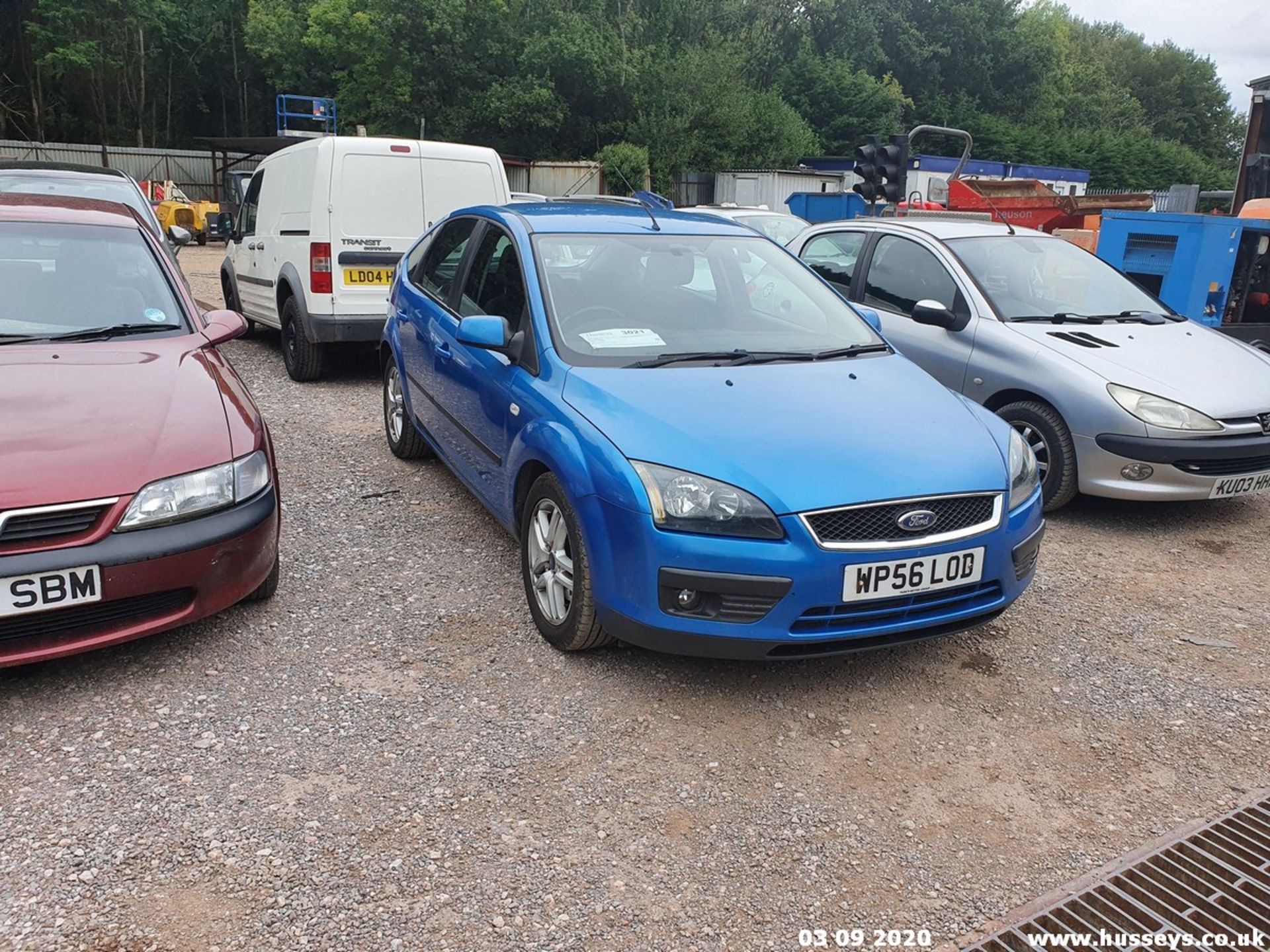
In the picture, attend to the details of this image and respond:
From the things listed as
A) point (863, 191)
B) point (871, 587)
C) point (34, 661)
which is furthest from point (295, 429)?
point (863, 191)

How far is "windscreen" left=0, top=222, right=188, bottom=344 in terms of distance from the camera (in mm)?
4145

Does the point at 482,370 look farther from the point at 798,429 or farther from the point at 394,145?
the point at 394,145

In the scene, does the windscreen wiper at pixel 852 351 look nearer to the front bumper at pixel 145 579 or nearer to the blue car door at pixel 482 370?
the blue car door at pixel 482 370

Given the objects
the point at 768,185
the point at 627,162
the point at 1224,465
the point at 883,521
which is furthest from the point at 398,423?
the point at 768,185

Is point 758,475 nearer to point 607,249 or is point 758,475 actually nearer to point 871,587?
point 871,587

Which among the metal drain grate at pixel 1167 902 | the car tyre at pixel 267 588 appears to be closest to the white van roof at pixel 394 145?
the car tyre at pixel 267 588

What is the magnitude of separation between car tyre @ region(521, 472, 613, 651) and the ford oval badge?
41.1 inches

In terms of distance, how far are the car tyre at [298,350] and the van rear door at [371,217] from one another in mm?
481

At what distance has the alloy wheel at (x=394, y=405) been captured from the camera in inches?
233

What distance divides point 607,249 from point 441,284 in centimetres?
121

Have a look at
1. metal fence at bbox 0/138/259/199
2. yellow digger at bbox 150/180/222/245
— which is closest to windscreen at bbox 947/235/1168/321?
yellow digger at bbox 150/180/222/245

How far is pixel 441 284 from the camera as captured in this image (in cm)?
520

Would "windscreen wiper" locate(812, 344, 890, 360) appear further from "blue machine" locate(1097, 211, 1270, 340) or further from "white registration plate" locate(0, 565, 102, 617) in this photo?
"blue machine" locate(1097, 211, 1270, 340)
